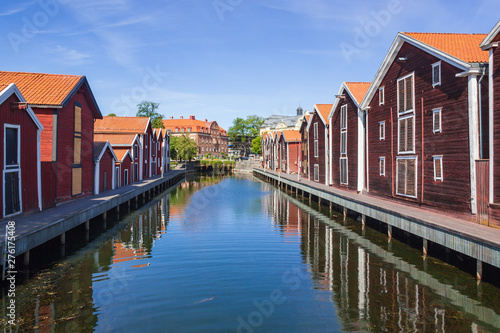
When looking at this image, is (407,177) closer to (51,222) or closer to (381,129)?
(381,129)

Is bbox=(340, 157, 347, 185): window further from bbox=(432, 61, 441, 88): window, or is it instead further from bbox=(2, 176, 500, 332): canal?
bbox=(432, 61, 441, 88): window

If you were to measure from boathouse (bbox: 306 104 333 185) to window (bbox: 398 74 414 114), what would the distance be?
14.3 m

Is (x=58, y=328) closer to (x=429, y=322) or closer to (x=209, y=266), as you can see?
(x=209, y=266)

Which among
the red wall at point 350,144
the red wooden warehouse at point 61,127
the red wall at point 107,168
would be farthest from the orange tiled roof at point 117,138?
the red wall at point 350,144

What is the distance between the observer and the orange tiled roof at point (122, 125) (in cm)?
4281

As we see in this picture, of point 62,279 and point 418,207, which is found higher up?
point 418,207

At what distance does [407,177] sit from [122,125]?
33.7 metres

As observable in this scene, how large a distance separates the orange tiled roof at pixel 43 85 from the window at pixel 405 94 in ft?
60.1

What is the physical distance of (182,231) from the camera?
20.3 meters

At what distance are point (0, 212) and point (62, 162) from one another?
7245 millimetres

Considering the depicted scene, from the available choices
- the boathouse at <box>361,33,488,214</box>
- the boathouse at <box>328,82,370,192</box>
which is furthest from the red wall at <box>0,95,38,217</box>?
the boathouse at <box>328,82,370,192</box>

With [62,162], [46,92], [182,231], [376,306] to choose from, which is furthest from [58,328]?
[46,92]

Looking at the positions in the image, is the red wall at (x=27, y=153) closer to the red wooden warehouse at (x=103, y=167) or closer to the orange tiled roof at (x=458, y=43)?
the red wooden warehouse at (x=103, y=167)

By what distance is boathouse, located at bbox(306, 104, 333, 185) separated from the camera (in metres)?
35.5
